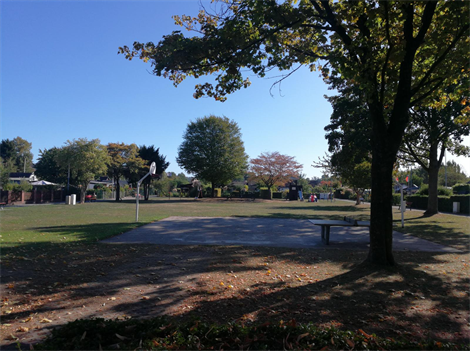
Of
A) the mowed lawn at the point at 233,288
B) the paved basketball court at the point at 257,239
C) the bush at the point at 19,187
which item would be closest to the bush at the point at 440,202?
the paved basketball court at the point at 257,239

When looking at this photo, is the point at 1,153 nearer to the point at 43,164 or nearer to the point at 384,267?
the point at 43,164

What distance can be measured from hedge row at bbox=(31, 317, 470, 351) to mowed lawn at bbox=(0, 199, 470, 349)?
23.7 inches

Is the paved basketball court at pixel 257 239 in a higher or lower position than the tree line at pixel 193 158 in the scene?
lower

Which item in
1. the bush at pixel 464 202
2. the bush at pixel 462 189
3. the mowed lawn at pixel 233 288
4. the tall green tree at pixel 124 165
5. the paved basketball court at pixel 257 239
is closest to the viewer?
the mowed lawn at pixel 233 288

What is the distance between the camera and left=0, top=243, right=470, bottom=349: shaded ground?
11.9 ft

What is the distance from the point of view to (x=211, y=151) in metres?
50.2

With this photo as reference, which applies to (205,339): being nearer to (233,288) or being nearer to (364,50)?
(233,288)

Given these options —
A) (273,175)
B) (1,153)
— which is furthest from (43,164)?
(273,175)

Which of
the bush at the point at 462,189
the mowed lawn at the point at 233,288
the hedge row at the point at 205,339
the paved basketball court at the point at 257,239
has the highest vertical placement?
the bush at the point at 462,189

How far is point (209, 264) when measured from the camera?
6297 mm

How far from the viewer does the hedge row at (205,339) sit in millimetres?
2588

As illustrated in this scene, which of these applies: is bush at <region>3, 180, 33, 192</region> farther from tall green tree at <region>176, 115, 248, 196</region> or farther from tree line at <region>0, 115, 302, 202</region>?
tall green tree at <region>176, 115, 248, 196</region>

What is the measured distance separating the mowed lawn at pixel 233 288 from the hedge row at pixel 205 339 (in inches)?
23.7

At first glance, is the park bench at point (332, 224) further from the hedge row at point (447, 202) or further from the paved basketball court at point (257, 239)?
the hedge row at point (447, 202)
